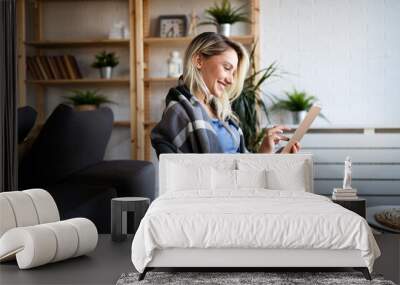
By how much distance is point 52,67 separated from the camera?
7.21 m

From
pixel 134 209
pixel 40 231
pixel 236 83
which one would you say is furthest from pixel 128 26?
pixel 40 231

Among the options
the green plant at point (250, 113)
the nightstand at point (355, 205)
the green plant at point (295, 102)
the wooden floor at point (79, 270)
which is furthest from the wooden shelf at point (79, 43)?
the nightstand at point (355, 205)

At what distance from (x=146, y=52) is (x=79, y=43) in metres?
0.69

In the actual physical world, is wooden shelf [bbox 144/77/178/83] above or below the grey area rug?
above

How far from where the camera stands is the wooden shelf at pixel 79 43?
7109mm

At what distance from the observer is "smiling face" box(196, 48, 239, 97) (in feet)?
15.0

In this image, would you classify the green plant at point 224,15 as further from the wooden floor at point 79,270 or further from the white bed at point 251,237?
the white bed at point 251,237

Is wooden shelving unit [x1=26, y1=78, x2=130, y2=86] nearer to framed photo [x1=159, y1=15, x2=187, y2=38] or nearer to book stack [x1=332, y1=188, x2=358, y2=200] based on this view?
framed photo [x1=159, y1=15, x2=187, y2=38]

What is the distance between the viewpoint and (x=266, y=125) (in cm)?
706

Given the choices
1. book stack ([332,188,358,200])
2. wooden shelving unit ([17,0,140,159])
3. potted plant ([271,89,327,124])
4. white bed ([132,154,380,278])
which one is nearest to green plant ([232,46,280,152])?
potted plant ([271,89,327,124])

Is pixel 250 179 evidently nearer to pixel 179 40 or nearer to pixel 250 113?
pixel 250 113

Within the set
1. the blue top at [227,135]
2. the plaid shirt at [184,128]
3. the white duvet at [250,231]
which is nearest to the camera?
the white duvet at [250,231]

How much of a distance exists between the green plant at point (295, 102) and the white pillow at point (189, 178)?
2847mm

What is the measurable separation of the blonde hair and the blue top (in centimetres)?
5
